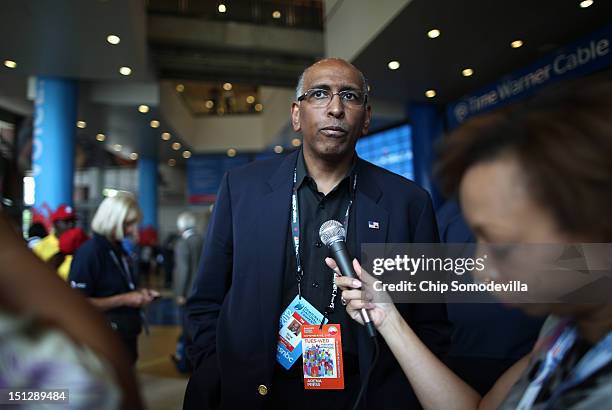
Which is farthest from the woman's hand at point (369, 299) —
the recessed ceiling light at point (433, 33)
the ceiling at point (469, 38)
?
the recessed ceiling light at point (433, 33)

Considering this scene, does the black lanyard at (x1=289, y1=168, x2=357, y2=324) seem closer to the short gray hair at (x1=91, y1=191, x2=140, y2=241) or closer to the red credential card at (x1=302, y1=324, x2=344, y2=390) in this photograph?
the red credential card at (x1=302, y1=324, x2=344, y2=390)

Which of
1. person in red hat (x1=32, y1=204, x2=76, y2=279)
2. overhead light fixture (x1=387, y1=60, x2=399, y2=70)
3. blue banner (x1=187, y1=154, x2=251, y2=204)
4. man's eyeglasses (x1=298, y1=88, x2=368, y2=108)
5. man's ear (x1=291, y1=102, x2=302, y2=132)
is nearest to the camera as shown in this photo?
man's eyeglasses (x1=298, y1=88, x2=368, y2=108)

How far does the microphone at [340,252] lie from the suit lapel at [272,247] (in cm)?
18

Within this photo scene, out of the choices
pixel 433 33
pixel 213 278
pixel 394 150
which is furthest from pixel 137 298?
pixel 394 150

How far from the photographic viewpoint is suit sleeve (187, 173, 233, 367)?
1.49 meters

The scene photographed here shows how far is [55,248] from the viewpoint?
337cm

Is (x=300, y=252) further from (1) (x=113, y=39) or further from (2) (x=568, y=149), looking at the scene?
(1) (x=113, y=39)

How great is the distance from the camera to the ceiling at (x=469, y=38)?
4.71 meters

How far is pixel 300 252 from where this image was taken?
1417 millimetres

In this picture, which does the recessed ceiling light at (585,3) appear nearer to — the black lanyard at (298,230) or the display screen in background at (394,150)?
the display screen in background at (394,150)

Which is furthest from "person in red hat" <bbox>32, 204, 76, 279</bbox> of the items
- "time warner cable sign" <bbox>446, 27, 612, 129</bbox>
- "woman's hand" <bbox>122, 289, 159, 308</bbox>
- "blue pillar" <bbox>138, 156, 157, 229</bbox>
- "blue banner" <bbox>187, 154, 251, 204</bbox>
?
"blue pillar" <bbox>138, 156, 157, 229</bbox>

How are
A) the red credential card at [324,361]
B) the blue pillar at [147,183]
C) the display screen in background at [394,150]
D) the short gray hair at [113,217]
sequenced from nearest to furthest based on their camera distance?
the red credential card at [324,361], the short gray hair at [113,217], the display screen in background at [394,150], the blue pillar at [147,183]

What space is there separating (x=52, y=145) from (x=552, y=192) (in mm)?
7452

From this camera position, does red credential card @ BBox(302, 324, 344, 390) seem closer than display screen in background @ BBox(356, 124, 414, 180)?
Yes
